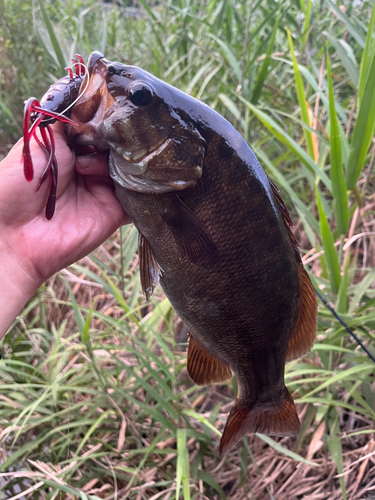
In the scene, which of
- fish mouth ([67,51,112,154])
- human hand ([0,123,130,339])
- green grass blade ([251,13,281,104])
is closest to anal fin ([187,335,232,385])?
human hand ([0,123,130,339])

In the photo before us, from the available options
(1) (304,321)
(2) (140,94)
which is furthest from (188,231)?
(1) (304,321)

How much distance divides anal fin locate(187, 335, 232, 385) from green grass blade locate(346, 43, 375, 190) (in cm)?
97

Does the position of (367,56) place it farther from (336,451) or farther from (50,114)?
(336,451)

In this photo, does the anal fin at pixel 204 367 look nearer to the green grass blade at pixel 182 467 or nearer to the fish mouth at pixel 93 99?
the green grass blade at pixel 182 467

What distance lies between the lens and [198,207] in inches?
42.1

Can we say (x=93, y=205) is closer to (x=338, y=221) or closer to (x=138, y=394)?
(x=338, y=221)

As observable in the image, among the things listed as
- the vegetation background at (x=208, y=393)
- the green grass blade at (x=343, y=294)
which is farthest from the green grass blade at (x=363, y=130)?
the green grass blade at (x=343, y=294)

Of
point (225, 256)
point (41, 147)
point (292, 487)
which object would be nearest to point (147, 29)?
point (41, 147)

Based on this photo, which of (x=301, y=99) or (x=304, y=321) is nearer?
(x=304, y=321)

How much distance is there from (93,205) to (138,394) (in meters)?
1.25

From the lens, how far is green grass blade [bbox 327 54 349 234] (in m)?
1.48

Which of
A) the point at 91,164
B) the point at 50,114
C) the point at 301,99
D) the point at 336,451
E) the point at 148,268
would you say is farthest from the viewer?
the point at 301,99

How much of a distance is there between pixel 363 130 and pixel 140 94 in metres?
0.99

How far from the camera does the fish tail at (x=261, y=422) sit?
132cm
